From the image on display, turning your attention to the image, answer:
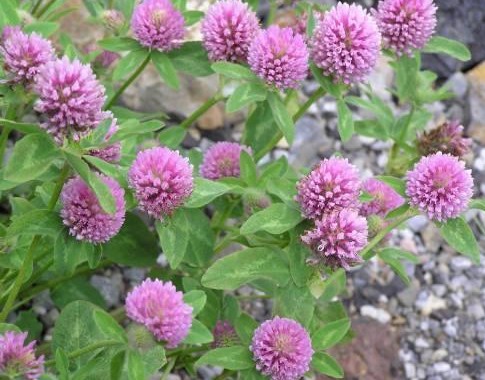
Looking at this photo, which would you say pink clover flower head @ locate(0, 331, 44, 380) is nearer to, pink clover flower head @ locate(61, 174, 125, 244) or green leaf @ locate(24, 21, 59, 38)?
pink clover flower head @ locate(61, 174, 125, 244)

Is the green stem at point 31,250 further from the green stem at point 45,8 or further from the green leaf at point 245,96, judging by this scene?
the green stem at point 45,8

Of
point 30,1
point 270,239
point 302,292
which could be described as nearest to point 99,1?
point 30,1

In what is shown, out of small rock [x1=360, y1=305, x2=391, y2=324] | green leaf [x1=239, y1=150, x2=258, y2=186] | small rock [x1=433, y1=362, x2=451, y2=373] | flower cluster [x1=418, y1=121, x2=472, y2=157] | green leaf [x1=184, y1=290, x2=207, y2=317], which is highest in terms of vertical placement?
green leaf [x1=239, y1=150, x2=258, y2=186]

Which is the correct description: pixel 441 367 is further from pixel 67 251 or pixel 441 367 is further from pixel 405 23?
pixel 67 251

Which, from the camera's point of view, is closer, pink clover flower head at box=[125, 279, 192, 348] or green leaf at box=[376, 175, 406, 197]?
pink clover flower head at box=[125, 279, 192, 348]

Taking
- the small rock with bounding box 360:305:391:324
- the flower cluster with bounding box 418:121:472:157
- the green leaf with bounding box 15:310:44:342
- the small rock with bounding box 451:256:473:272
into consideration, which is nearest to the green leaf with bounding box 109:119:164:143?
the green leaf with bounding box 15:310:44:342

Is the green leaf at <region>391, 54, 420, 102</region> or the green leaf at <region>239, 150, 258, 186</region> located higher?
the green leaf at <region>391, 54, 420, 102</region>

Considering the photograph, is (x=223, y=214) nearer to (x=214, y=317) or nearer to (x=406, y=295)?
(x=214, y=317)
